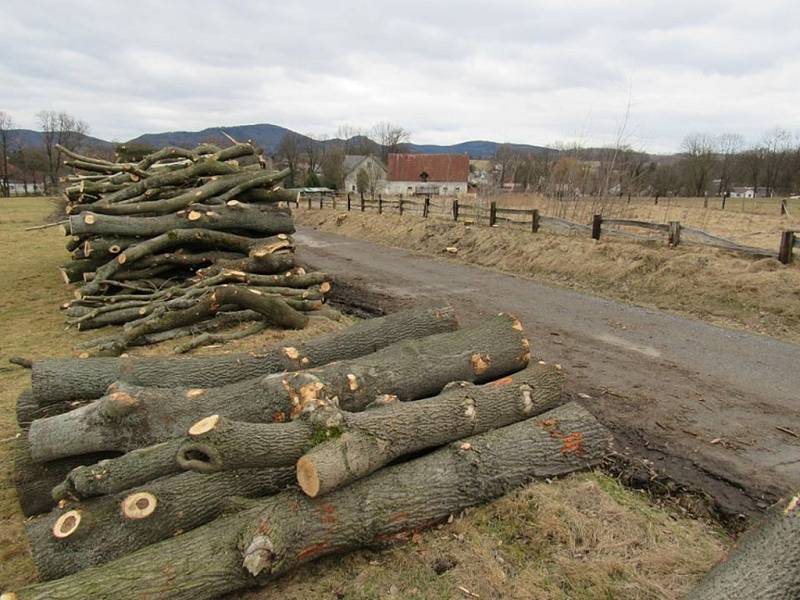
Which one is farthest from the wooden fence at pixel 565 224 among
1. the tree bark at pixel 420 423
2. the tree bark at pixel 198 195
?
the tree bark at pixel 420 423

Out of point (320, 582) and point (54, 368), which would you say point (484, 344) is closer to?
point (320, 582)

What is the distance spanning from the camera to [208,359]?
470 centimetres

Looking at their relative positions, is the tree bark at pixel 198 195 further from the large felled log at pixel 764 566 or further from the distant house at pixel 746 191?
the distant house at pixel 746 191

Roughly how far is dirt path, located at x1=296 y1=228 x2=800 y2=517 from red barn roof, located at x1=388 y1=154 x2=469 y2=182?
55.6 meters

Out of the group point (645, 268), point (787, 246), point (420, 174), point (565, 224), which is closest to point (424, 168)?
point (420, 174)

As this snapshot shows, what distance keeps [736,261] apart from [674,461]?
7.76 m

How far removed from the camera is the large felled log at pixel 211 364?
421 centimetres

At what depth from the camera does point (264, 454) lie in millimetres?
3105

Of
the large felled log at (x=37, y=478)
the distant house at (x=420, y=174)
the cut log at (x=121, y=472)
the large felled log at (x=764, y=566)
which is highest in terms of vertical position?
Answer: the distant house at (x=420, y=174)

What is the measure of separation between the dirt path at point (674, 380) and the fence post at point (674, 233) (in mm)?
3037

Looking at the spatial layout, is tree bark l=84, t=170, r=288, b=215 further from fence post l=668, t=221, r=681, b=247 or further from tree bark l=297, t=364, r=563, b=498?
fence post l=668, t=221, r=681, b=247

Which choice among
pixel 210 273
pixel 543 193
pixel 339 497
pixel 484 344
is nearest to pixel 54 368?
pixel 339 497

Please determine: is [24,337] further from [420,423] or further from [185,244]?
[420,423]

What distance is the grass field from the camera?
9.87 feet
